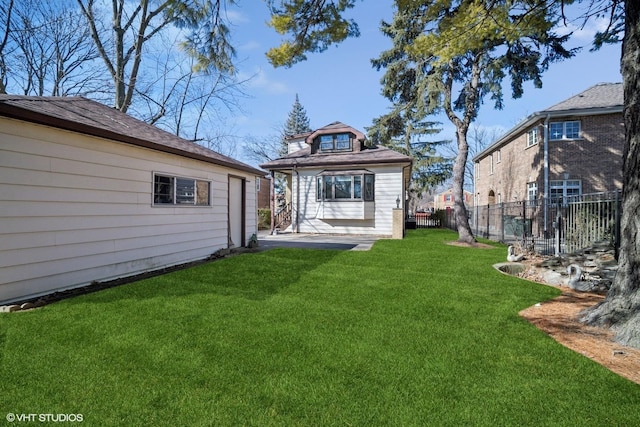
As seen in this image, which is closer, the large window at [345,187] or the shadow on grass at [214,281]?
the shadow on grass at [214,281]

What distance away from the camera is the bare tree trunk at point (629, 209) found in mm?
3701

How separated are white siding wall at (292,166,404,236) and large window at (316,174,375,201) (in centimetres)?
28

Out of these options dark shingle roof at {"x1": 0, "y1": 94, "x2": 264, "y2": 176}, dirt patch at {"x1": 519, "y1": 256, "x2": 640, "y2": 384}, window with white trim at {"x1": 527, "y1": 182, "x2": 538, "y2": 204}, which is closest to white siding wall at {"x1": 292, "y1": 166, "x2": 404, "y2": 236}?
window with white trim at {"x1": 527, "y1": 182, "x2": 538, "y2": 204}

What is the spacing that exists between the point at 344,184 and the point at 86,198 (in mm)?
11186

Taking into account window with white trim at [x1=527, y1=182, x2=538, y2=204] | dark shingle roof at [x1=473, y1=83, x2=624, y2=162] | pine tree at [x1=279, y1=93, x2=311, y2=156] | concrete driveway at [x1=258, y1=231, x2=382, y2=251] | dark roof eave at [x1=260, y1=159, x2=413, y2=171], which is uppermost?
pine tree at [x1=279, y1=93, x2=311, y2=156]

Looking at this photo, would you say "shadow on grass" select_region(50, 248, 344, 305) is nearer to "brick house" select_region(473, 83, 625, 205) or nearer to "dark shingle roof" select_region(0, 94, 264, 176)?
"dark shingle roof" select_region(0, 94, 264, 176)

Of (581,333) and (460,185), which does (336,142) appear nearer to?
(460,185)

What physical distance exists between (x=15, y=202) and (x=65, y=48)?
1521cm

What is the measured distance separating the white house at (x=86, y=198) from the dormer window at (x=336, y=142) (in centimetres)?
932

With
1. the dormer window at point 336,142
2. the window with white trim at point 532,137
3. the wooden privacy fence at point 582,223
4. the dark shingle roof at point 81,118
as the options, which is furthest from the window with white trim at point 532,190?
the dark shingle roof at point 81,118

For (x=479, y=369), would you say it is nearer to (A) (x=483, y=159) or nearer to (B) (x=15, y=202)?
(B) (x=15, y=202)

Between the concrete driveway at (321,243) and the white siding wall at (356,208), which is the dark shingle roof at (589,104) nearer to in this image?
the white siding wall at (356,208)

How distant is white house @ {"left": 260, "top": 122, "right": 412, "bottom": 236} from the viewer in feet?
48.3

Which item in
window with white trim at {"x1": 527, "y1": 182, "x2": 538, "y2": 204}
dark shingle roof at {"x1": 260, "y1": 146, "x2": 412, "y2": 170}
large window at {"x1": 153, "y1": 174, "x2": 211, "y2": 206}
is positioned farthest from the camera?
window with white trim at {"x1": 527, "y1": 182, "x2": 538, "y2": 204}
